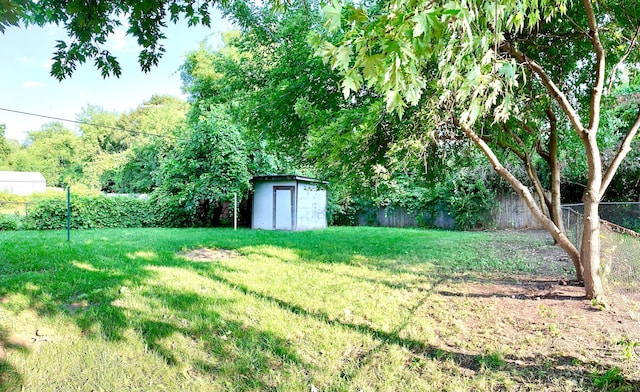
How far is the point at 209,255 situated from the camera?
7352 millimetres

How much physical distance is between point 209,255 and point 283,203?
6.69 metres

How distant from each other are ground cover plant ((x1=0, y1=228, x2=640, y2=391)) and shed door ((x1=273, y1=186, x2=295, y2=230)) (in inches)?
306

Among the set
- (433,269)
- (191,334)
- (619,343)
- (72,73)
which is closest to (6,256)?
(72,73)

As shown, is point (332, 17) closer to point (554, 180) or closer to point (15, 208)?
point (554, 180)

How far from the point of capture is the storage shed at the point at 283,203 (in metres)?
13.7

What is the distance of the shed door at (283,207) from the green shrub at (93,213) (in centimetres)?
510

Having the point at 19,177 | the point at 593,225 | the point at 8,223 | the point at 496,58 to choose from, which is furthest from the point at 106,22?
the point at 19,177

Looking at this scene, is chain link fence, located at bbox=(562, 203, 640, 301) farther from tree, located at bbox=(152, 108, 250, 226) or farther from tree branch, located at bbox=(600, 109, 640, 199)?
tree, located at bbox=(152, 108, 250, 226)

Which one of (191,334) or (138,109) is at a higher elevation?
(138,109)

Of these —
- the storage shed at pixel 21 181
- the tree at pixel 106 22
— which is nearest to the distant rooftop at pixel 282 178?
the tree at pixel 106 22

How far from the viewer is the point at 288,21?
6.36 meters

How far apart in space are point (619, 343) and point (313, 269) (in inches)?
156

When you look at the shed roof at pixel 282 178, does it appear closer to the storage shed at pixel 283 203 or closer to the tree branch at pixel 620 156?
the storage shed at pixel 283 203

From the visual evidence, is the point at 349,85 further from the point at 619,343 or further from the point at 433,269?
the point at 433,269
